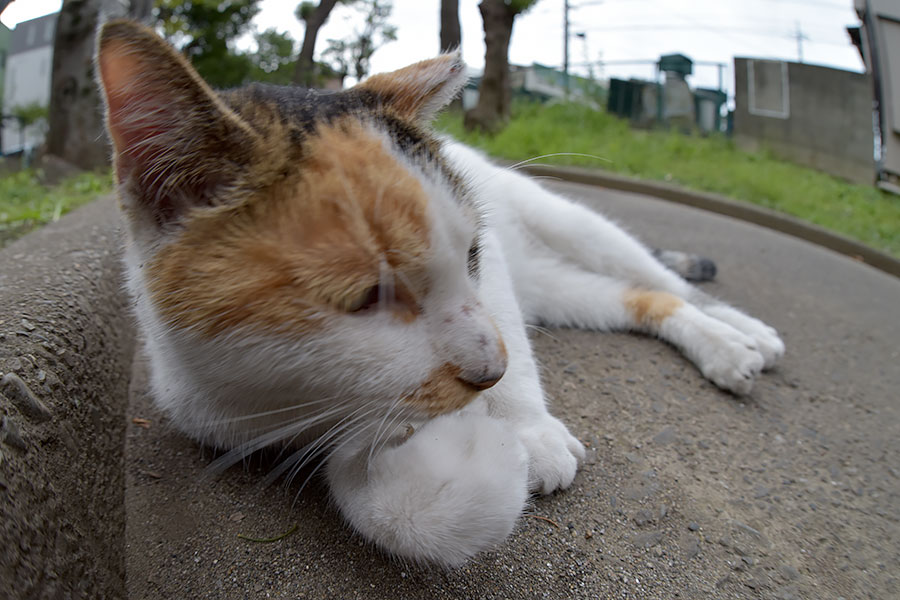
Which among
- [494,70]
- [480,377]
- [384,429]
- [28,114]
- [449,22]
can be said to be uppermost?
[449,22]

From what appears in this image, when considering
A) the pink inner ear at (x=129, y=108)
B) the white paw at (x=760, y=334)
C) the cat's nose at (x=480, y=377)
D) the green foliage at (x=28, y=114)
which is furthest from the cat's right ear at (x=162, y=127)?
the green foliage at (x=28, y=114)

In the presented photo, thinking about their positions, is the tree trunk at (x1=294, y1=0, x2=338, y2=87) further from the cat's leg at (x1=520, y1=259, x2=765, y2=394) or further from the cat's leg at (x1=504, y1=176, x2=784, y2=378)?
the cat's leg at (x1=520, y1=259, x2=765, y2=394)

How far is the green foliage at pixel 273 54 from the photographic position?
12.4 m

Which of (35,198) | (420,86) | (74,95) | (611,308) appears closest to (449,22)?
(74,95)

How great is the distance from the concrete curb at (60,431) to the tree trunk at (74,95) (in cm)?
515

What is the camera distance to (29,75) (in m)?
6.40

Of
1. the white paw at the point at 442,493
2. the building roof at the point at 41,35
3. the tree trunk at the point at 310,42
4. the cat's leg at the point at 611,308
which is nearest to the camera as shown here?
the white paw at the point at 442,493

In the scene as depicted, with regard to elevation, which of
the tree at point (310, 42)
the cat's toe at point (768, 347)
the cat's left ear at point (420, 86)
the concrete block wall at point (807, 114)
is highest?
the tree at point (310, 42)

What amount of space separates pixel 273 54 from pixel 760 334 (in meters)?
13.5

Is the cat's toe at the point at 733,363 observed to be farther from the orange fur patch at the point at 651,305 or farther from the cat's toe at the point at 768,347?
the orange fur patch at the point at 651,305

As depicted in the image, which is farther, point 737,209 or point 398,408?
point 737,209

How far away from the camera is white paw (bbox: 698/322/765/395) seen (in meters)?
2.07

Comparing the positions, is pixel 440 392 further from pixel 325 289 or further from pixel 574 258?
pixel 574 258

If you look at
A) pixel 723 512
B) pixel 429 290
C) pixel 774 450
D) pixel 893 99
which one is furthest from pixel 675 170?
pixel 429 290
